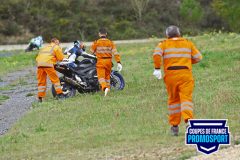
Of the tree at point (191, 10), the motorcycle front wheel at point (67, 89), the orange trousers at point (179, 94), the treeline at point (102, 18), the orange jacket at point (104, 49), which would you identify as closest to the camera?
the orange trousers at point (179, 94)

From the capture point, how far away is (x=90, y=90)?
1950 centimetres

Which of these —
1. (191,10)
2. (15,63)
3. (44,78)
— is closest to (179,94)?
(44,78)

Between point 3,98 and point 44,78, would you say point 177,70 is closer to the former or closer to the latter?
point 44,78

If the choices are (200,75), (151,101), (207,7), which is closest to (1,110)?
(151,101)

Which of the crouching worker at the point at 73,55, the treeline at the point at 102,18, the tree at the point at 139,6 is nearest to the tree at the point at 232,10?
the treeline at the point at 102,18

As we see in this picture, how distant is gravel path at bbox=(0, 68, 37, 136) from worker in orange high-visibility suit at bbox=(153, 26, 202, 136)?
4162 mm

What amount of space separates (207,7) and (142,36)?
1356 cm

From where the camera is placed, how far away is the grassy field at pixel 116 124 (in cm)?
1085

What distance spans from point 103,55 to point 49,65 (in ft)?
4.91

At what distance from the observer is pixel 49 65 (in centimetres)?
1864

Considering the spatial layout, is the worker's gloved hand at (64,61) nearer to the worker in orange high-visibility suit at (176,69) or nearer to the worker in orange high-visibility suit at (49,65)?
the worker in orange high-visibility suit at (49,65)

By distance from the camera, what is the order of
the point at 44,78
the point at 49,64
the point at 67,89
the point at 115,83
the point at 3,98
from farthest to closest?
the point at 3,98 → the point at 115,83 → the point at 67,89 → the point at 44,78 → the point at 49,64

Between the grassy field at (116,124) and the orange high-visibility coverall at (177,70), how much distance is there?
0.42 meters

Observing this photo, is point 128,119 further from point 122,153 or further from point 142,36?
point 142,36
